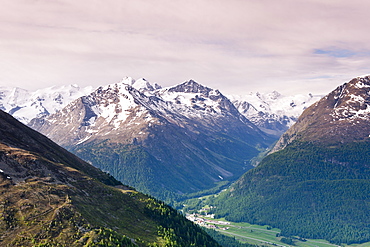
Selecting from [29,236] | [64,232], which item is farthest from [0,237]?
[64,232]

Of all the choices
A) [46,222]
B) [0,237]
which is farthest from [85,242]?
[0,237]

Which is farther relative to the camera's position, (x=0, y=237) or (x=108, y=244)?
(x=108, y=244)

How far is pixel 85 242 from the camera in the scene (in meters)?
193

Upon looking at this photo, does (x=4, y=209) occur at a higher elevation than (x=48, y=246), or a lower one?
higher

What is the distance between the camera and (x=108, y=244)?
19575 cm

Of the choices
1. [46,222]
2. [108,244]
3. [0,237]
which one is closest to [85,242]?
[108,244]

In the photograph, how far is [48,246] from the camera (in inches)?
7210

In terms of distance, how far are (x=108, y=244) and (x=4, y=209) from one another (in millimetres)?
56212

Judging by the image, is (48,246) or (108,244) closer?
(48,246)

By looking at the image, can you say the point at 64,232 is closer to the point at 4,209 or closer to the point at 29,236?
the point at 29,236

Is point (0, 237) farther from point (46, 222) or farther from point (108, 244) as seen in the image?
point (108, 244)

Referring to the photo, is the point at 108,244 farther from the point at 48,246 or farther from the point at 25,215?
the point at 25,215

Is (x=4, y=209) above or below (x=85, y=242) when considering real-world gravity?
above

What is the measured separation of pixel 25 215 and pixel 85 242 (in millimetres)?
34717
